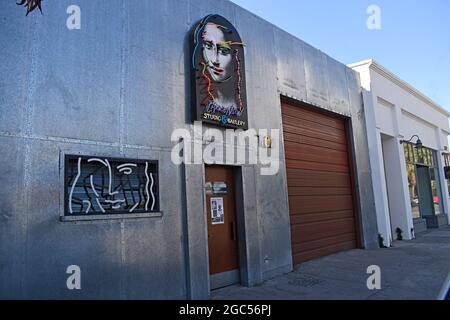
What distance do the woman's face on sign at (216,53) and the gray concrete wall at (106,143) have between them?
0.41 metres

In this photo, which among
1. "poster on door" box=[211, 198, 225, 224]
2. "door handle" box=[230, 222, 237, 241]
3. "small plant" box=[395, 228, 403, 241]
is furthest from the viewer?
"small plant" box=[395, 228, 403, 241]

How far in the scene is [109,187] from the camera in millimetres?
5582

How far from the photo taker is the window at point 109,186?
5.20 m

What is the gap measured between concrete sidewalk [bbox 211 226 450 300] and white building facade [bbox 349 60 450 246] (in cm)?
253

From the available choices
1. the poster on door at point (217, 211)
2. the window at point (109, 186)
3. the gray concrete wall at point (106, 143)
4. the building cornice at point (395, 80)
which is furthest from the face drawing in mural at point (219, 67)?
the building cornice at point (395, 80)

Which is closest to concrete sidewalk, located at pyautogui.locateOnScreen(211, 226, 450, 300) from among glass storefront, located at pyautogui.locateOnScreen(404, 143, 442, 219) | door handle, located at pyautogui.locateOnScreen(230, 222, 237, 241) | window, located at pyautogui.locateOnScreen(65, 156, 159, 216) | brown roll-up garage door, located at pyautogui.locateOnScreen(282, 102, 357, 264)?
brown roll-up garage door, located at pyautogui.locateOnScreen(282, 102, 357, 264)

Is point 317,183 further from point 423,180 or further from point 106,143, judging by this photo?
point 423,180

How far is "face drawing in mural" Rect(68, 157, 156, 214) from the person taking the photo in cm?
525

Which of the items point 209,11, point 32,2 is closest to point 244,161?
point 209,11

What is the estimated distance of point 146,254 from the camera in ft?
18.8

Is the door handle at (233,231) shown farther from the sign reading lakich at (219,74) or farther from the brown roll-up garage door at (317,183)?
the brown roll-up garage door at (317,183)

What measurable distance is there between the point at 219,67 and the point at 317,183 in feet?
15.9

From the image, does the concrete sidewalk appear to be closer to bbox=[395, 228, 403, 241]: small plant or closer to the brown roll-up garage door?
the brown roll-up garage door

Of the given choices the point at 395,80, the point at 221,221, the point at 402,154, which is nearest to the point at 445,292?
the point at 221,221
